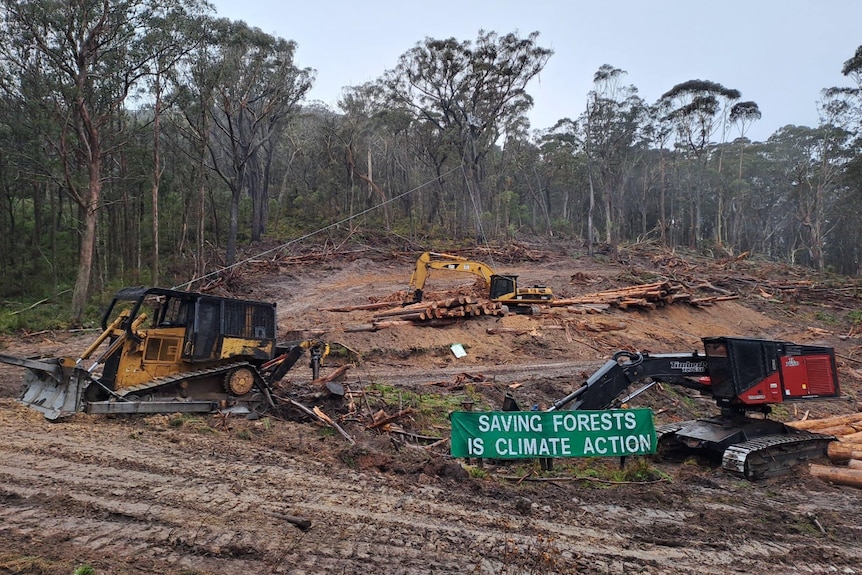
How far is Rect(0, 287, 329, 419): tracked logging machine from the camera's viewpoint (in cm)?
909

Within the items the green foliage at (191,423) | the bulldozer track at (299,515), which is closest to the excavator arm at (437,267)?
the green foliage at (191,423)

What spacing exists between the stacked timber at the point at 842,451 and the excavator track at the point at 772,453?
238 millimetres

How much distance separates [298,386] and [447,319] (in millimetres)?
7917

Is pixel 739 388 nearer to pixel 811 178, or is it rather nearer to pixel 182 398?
pixel 182 398

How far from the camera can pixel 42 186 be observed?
32938 mm

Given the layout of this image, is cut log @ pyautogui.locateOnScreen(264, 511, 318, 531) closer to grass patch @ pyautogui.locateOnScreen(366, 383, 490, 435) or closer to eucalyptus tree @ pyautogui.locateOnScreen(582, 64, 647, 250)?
grass patch @ pyautogui.locateOnScreen(366, 383, 490, 435)

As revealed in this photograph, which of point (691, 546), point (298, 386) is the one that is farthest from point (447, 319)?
point (691, 546)

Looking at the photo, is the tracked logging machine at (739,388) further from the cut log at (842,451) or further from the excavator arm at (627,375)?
the cut log at (842,451)

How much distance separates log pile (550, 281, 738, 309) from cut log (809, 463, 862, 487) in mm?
13600

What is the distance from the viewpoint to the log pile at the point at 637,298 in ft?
74.7

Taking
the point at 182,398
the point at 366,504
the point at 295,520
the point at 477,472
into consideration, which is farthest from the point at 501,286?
the point at 295,520

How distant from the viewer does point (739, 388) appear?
28.3 feet

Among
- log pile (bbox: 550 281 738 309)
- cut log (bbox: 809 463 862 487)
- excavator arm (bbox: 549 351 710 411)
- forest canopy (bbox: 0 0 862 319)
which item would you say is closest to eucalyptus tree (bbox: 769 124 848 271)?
forest canopy (bbox: 0 0 862 319)

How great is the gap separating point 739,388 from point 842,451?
2447 mm
